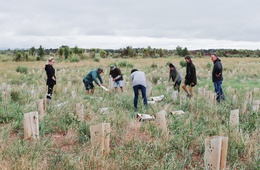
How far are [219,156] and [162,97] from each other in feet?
19.0

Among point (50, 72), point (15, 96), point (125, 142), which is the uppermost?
point (50, 72)

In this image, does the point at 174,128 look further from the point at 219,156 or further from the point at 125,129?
the point at 219,156

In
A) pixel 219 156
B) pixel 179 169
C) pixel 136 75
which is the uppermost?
pixel 136 75

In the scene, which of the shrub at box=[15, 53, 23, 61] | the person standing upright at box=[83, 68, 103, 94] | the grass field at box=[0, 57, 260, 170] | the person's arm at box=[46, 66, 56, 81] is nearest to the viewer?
the grass field at box=[0, 57, 260, 170]

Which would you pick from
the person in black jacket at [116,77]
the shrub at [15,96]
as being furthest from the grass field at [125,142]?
the person in black jacket at [116,77]

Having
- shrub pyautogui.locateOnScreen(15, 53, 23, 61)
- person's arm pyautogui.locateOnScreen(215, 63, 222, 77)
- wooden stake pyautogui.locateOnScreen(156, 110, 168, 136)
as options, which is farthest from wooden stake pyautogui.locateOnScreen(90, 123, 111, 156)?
shrub pyautogui.locateOnScreen(15, 53, 23, 61)

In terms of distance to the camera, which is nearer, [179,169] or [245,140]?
[179,169]

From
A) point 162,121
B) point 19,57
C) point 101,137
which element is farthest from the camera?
point 19,57

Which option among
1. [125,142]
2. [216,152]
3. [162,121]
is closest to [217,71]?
[162,121]

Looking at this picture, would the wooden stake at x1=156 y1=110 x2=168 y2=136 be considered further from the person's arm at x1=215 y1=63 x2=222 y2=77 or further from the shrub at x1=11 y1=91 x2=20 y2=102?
the shrub at x1=11 y1=91 x2=20 y2=102

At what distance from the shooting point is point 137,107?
759 centimetres

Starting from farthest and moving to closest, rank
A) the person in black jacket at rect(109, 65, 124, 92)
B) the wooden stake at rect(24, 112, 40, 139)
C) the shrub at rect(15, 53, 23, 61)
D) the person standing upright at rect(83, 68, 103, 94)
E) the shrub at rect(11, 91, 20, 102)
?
the shrub at rect(15, 53, 23, 61) → the person in black jacket at rect(109, 65, 124, 92) → the person standing upright at rect(83, 68, 103, 94) → the shrub at rect(11, 91, 20, 102) → the wooden stake at rect(24, 112, 40, 139)

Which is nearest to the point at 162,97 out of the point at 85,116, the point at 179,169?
the point at 85,116

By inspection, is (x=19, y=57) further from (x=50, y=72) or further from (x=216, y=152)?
(x=216, y=152)
